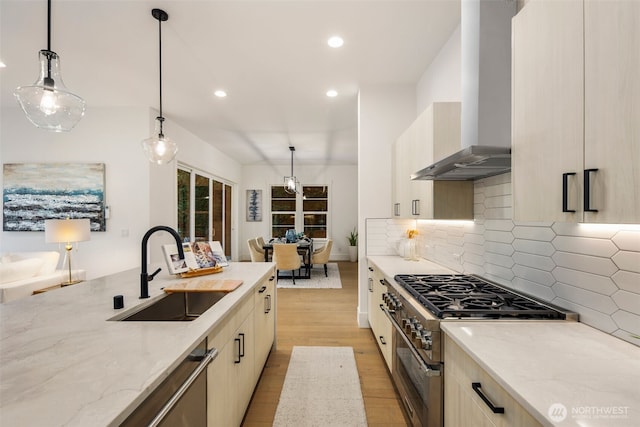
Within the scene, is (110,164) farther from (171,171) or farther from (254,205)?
(254,205)

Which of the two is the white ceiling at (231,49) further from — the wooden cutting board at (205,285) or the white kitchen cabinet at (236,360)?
the white kitchen cabinet at (236,360)

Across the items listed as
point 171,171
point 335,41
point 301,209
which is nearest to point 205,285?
point 335,41

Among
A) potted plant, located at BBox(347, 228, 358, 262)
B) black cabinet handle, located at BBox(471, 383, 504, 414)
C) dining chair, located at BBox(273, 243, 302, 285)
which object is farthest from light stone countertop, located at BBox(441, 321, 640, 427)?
potted plant, located at BBox(347, 228, 358, 262)

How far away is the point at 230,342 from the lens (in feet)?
5.18

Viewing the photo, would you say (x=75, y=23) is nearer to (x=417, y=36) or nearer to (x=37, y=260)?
(x=37, y=260)

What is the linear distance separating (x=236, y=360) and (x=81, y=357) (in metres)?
0.87

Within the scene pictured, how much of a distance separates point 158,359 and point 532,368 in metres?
1.14

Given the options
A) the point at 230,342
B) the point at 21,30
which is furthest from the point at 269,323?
the point at 21,30

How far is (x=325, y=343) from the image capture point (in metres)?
3.19

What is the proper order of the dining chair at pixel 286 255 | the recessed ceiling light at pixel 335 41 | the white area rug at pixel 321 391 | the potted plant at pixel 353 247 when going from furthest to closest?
the potted plant at pixel 353 247 < the dining chair at pixel 286 255 < the recessed ceiling light at pixel 335 41 < the white area rug at pixel 321 391

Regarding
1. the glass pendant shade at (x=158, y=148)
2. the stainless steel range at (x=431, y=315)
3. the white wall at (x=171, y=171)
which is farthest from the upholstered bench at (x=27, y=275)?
the stainless steel range at (x=431, y=315)

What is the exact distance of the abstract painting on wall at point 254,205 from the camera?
930 cm

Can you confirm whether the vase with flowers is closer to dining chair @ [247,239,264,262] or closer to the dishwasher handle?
the dishwasher handle

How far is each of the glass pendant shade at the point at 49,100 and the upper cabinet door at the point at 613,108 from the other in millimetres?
2478
